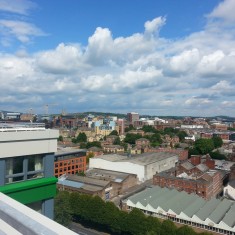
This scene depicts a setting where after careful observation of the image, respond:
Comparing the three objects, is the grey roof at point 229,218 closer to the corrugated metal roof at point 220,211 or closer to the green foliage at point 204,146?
the corrugated metal roof at point 220,211

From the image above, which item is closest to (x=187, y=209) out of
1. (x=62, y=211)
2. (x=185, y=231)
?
(x=185, y=231)

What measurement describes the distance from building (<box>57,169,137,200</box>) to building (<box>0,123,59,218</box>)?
2674 centimetres

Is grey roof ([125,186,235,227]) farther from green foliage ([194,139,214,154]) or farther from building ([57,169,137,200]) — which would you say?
green foliage ([194,139,214,154])

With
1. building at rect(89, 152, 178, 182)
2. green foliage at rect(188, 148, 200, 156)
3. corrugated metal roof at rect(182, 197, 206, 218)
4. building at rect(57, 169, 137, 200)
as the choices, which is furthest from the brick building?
green foliage at rect(188, 148, 200, 156)

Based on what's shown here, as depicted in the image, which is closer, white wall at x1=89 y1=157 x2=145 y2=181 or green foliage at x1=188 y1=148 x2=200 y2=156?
white wall at x1=89 y1=157 x2=145 y2=181

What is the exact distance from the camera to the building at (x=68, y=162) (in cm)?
4173

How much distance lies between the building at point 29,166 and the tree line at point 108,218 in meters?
16.6

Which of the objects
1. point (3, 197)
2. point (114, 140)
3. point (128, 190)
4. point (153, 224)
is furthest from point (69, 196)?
point (114, 140)

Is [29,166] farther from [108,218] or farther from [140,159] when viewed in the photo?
[140,159]

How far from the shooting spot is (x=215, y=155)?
5988cm

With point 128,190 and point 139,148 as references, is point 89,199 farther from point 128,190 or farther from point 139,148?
point 139,148

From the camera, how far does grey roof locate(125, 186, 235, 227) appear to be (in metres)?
24.8

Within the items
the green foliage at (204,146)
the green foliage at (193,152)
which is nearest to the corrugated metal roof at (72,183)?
the green foliage at (193,152)

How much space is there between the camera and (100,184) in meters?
34.6
